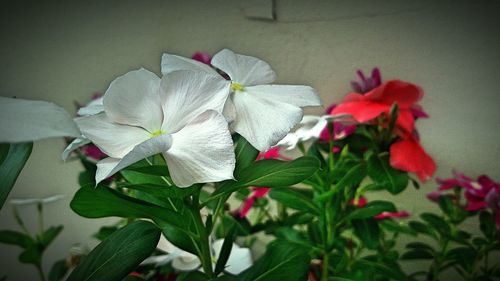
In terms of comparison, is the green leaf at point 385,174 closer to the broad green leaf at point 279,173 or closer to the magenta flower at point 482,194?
the magenta flower at point 482,194

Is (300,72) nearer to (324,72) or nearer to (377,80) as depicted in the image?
(324,72)

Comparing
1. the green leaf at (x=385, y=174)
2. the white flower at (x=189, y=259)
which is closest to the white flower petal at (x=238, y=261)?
the white flower at (x=189, y=259)

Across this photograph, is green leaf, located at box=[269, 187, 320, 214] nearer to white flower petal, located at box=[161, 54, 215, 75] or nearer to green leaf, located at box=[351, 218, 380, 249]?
green leaf, located at box=[351, 218, 380, 249]

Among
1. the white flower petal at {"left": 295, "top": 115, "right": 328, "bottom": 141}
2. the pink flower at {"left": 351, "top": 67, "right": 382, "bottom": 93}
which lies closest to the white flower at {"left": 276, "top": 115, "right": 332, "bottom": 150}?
the white flower petal at {"left": 295, "top": 115, "right": 328, "bottom": 141}

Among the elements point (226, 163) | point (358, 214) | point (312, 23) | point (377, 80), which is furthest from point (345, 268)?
point (312, 23)

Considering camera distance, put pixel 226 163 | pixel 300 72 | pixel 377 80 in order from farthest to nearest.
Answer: pixel 300 72
pixel 377 80
pixel 226 163

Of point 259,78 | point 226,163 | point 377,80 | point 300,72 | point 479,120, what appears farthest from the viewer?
point 300,72
